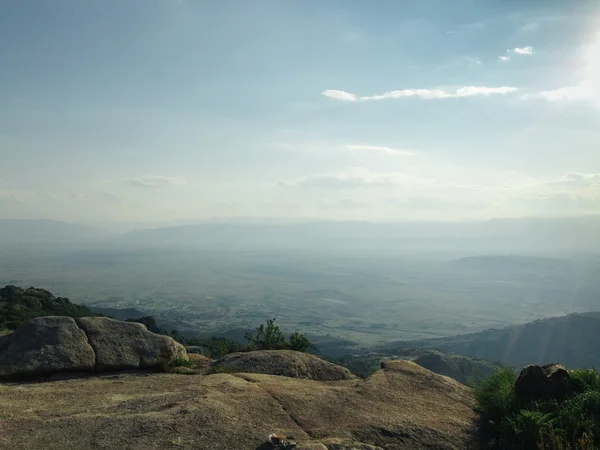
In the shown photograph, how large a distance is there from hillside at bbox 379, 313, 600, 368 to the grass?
95.8 m

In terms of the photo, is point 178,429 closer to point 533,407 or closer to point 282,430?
point 282,430

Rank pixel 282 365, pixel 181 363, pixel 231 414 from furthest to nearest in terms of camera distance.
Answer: pixel 181 363
pixel 282 365
pixel 231 414

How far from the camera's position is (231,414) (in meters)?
8.80

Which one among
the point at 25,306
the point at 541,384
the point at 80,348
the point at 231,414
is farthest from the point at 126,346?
the point at 25,306

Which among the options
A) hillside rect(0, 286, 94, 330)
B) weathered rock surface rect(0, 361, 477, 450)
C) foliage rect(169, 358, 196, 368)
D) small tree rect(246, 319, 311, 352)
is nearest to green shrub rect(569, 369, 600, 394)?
weathered rock surface rect(0, 361, 477, 450)

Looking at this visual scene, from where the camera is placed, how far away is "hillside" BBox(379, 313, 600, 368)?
104 meters

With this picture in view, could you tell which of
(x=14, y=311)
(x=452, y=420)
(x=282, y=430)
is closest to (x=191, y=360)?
(x=282, y=430)

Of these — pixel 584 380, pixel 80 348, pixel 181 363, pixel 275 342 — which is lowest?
pixel 275 342

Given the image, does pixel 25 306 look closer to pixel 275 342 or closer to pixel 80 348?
pixel 80 348

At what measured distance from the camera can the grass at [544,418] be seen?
802cm

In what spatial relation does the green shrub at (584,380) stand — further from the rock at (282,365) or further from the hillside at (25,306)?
the hillside at (25,306)

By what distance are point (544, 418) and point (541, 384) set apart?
173 centimetres

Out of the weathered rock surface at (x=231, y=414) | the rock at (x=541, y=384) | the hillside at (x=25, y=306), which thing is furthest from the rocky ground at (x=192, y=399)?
the hillside at (x=25, y=306)

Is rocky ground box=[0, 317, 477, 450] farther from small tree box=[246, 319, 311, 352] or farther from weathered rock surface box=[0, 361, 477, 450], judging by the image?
small tree box=[246, 319, 311, 352]
